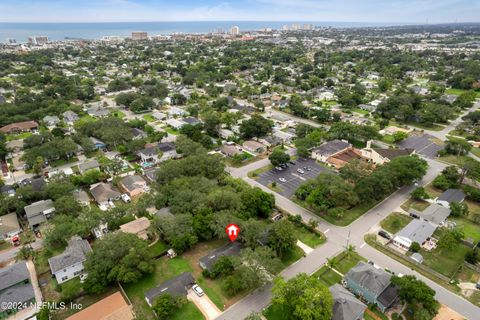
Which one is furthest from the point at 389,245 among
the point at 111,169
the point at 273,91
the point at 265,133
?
the point at 273,91

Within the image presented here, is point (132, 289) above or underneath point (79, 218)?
underneath

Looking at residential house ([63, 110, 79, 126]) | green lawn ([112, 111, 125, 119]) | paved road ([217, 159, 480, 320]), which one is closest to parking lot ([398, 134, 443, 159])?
paved road ([217, 159, 480, 320])

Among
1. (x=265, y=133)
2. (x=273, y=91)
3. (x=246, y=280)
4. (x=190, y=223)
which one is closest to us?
(x=246, y=280)

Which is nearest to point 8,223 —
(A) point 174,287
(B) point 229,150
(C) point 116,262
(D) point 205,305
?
(C) point 116,262

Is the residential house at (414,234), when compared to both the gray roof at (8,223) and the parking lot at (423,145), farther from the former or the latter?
the gray roof at (8,223)

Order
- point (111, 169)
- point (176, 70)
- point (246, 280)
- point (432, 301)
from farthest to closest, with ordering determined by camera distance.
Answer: point (176, 70) → point (111, 169) → point (246, 280) → point (432, 301)

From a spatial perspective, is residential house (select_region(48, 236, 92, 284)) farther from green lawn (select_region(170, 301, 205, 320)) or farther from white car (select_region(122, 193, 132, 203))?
white car (select_region(122, 193, 132, 203))

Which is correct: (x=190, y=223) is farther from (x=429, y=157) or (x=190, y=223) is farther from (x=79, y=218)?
(x=429, y=157)
